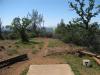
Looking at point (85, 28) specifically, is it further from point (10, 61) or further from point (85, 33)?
point (10, 61)

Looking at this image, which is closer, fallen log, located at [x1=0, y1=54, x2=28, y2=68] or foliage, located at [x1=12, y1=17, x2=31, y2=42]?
fallen log, located at [x1=0, y1=54, x2=28, y2=68]

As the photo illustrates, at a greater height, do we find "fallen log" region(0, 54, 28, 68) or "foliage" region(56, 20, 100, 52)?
"foliage" region(56, 20, 100, 52)

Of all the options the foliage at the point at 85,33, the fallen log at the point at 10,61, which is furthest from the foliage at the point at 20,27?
the fallen log at the point at 10,61

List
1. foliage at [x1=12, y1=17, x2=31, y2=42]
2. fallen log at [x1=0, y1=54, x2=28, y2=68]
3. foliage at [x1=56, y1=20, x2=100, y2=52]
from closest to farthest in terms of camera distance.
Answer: fallen log at [x1=0, y1=54, x2=28, y2=68], foliage at [x1=56, y1=20, x2=100, y2=52], foliage at [x1=12, y1=17, x2=31, y2=42]

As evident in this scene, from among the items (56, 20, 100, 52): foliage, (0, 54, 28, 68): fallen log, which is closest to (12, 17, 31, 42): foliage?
(56, 20, 100, 52): foliage

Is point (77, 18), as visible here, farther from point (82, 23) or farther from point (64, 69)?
point (64, 69)

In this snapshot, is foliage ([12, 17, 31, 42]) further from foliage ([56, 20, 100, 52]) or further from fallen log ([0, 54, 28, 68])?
fallen log ([0, 54, 28, 68])

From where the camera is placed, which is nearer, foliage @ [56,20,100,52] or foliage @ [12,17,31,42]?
foliage @ [56,20,100,52]

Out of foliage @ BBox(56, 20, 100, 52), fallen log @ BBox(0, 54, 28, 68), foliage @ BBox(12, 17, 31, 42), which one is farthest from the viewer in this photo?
foliage @ BBox(12, 17, 31, 42)

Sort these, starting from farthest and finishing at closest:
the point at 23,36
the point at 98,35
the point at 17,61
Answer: the point at 23,36, the point at 98,35, the point at 17,61

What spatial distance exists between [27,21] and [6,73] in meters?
22.4

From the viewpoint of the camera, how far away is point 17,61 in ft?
46.5

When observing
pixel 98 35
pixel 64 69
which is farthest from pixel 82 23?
pixel 64 69

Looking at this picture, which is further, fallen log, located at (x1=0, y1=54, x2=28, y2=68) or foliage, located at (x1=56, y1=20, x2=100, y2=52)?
foliage, located at (x1=56, y1=20, x2=100, y2=52)
